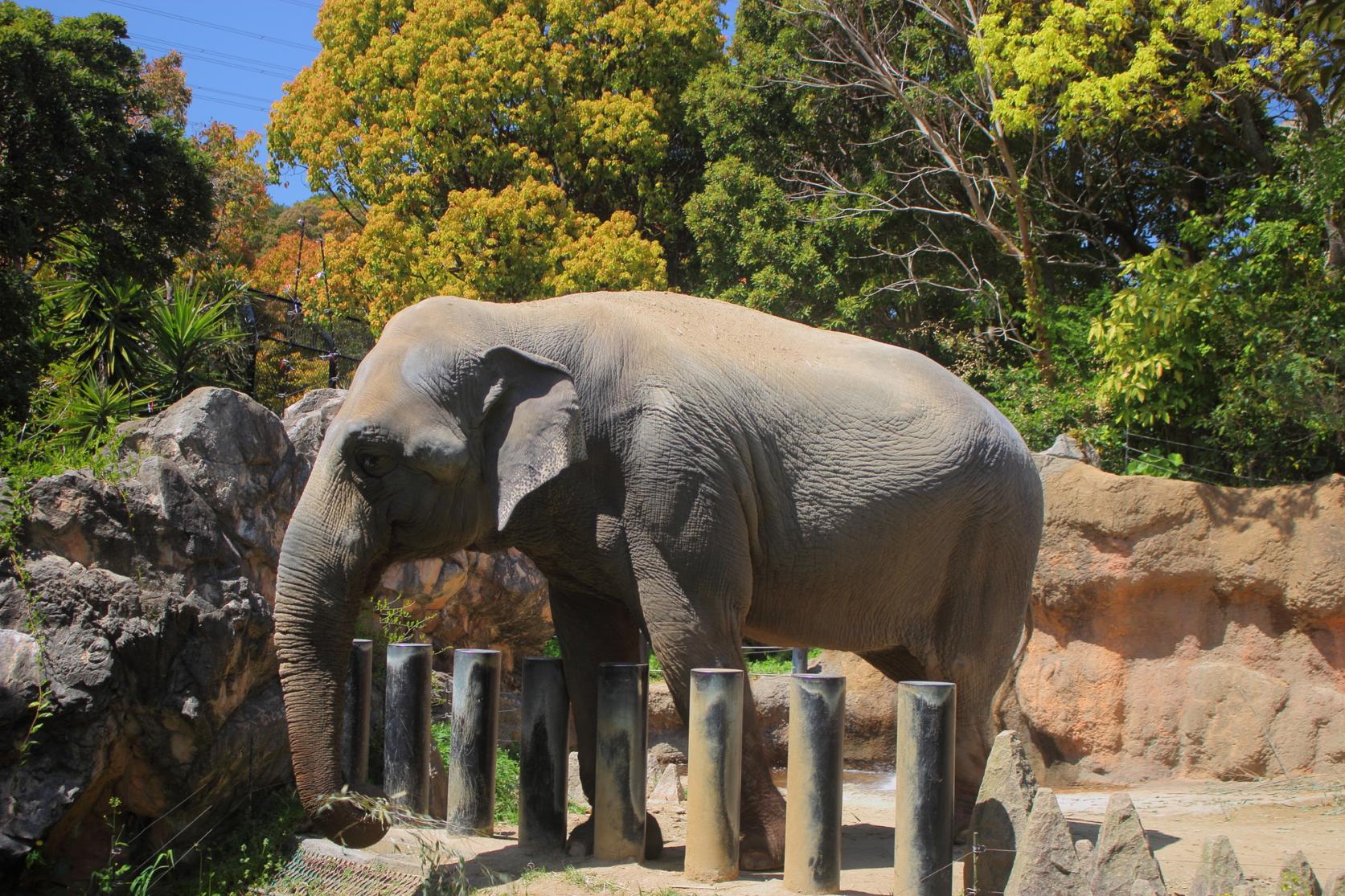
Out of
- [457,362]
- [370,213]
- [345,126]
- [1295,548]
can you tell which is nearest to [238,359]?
[370,213]

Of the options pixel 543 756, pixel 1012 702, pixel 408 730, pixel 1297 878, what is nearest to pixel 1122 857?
pixel 1297 878

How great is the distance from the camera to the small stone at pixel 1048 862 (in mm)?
4422

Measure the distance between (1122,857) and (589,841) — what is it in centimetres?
232

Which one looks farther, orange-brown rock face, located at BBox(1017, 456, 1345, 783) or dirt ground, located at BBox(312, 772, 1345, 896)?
orange-brown rock face, located at BBox(1017, 456, 1345, 783)

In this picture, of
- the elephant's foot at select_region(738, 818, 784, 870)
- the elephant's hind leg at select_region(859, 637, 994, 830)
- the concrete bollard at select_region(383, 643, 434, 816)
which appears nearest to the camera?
the elephant's foot at select_region(738, 818, 784, 870)

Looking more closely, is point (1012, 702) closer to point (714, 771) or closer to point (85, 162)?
point (714, 771)

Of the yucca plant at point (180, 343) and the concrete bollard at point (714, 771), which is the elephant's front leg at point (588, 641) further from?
the yucca plant at point (180, 343)

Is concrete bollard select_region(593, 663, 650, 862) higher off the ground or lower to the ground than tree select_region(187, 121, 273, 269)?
lower

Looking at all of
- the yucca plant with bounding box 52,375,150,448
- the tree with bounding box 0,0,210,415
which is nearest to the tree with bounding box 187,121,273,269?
the tree with bounding box 0,0,210,415

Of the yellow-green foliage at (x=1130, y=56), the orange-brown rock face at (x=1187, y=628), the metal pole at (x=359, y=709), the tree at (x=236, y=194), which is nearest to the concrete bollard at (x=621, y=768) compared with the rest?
the metal pole at (x=359, y=709)

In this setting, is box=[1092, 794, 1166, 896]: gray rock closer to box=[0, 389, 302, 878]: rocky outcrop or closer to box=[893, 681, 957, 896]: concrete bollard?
box=[893, 681, 957, 896]: concrete bollard

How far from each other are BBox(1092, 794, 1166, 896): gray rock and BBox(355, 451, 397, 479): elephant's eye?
A: 3037 millimetres

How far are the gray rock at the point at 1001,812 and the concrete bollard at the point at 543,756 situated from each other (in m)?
1.87

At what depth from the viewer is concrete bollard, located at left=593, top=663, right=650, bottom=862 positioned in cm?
536
